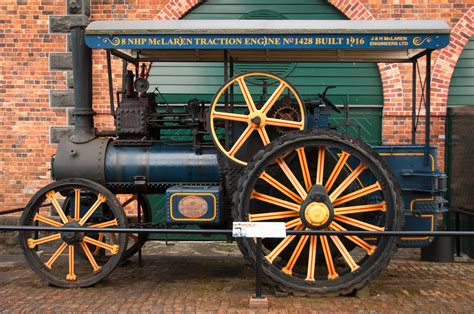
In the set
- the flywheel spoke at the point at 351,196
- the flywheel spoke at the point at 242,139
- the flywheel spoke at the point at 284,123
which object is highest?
the flywheel spoke at the point at 284,123

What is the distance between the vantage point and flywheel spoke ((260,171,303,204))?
4484 mm

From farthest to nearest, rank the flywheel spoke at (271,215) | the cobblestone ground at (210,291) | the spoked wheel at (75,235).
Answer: the spoked wheel at (75,235), the flywheel spoke at (271,215), the cobblestone ground at (210,291)

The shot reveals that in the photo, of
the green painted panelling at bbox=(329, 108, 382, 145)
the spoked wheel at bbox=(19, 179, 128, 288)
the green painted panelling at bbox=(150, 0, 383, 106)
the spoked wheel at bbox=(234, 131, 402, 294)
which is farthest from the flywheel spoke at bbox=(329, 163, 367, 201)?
the green painted panelling at bbox=(150, 0, 383, 106)

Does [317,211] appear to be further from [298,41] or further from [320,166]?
[298,41]

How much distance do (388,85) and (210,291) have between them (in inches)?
183

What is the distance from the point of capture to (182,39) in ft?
14.9

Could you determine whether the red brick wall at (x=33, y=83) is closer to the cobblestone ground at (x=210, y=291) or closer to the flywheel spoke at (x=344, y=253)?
the cobblestone ground at (x=210, y=291)

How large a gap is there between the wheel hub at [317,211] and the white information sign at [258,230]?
45 cm

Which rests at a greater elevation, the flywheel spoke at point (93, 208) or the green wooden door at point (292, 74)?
the green wooden door at point (292, 74)

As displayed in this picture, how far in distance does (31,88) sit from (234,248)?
406 centimetres

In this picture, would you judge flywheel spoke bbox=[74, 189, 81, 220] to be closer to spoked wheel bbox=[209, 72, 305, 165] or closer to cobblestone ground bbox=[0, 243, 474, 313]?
cobblestone ground bbox=[0, 243, 474, 313]

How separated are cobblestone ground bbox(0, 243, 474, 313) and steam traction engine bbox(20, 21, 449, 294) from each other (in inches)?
7.7

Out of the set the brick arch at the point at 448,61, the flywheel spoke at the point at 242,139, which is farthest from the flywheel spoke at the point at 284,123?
the brick arch at the point at 448,61

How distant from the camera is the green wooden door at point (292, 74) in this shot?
789 centimetres
